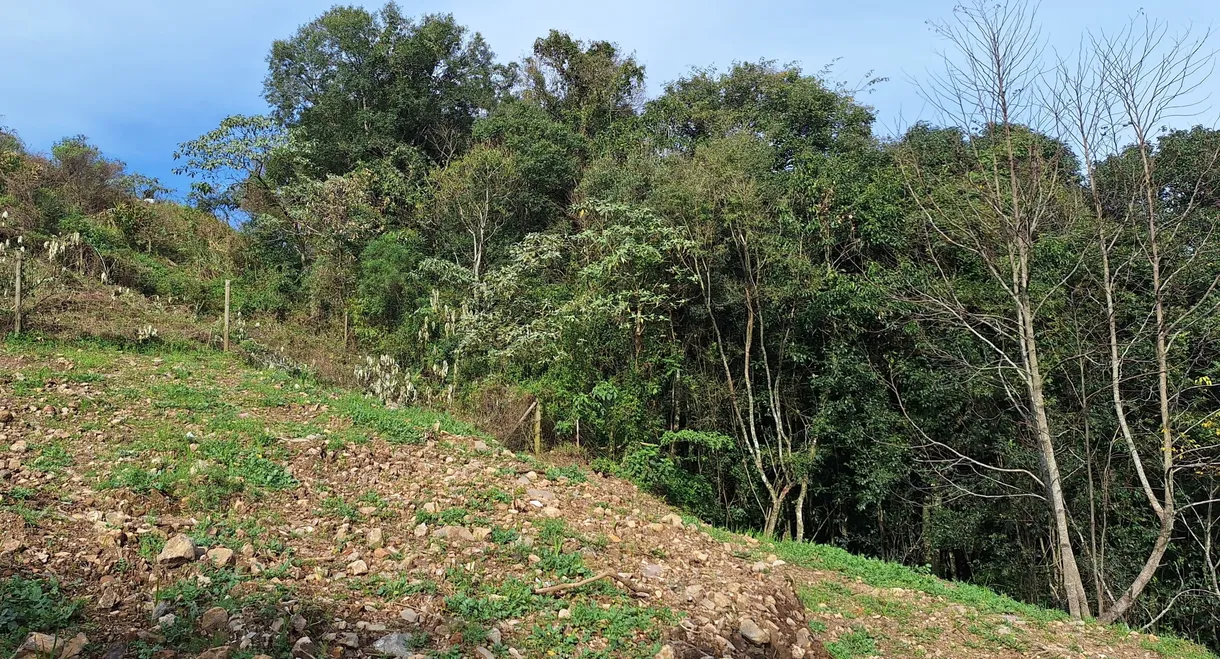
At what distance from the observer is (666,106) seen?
46.0 feet

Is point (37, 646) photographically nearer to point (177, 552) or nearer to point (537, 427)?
point (177, 552)

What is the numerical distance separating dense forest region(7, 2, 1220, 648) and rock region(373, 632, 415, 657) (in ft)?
18.4

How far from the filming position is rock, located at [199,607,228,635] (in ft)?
9.19

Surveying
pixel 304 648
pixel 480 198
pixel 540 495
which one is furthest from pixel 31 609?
pixel 480 198

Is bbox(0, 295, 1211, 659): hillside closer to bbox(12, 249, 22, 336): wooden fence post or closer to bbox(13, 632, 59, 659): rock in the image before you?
bbox(13, 632, 59, 659): rock

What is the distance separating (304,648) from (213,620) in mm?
438

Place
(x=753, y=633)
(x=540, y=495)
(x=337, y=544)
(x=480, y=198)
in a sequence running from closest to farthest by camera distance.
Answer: (x=753, y=633)
(x=337, y=544)
(x=540, y=495)
(x=480, y=198)

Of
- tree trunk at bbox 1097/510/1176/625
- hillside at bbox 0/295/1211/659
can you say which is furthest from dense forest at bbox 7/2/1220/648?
hillside at bbox 0/295/1211/659

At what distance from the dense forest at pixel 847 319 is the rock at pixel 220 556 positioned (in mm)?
5330

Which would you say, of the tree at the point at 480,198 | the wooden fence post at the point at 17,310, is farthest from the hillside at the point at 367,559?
the tree at the point at 480,198

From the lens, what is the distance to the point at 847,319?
863 cm

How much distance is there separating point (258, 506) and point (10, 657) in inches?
72.7

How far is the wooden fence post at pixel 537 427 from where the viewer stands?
8727 millimetres

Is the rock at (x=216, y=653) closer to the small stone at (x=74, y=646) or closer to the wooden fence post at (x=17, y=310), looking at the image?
the small stone at (x=74, y=646)
